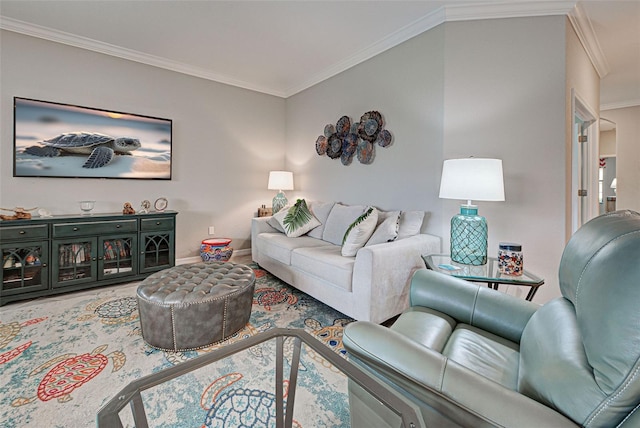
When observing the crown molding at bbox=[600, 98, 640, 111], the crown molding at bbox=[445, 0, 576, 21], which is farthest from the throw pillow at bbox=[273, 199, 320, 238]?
the crown molding at bbox=[600, 98, 640, 111]

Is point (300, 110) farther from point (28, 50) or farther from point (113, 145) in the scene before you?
point (28, 50)

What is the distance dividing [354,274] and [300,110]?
3134mm

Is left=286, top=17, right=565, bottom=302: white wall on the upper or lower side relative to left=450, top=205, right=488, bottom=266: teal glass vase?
upper

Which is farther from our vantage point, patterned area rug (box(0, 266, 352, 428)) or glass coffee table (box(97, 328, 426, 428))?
patterned area rug (box(0, 266, 352, 428))

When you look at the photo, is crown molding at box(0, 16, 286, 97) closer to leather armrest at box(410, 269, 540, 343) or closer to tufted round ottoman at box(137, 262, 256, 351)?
tufted round ottoman at box(137, 262, 256, 351)

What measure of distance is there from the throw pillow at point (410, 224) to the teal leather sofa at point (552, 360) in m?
1.38

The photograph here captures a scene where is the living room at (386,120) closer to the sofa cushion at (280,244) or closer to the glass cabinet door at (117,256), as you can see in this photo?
the glass cabinet door at (117,256)

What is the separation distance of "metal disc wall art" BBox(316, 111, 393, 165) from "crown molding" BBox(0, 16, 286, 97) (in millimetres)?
1545

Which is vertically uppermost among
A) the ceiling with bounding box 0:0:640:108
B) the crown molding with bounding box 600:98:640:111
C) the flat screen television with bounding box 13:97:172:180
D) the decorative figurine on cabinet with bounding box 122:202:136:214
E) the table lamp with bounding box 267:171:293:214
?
the ceiling with bounding box 0:0:640:108

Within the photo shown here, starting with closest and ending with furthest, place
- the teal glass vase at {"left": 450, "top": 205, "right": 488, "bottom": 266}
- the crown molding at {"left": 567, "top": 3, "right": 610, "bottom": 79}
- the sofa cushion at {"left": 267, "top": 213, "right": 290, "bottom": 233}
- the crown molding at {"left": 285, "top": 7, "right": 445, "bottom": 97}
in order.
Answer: the teal glass vase at {"left": 450, "top": 205, "right": 488, "bottom": 266}
the crown molding at {"left": 567, "top": 3, "right": 610, "bottom": 79}
the crown molding at {"left": 285, "top": 7, "right": 445, "bottom": 97}
the sofa cushion at {"left": 267, "top": 213, "right": 290, "bottom": 233}

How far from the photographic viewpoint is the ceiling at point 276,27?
2.49 m

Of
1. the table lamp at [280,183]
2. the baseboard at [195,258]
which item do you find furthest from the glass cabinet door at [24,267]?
the table lamp at [280,183]

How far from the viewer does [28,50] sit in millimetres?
2912

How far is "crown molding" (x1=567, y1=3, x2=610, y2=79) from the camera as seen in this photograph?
2400 millimetres
